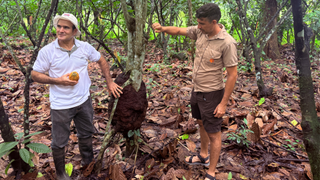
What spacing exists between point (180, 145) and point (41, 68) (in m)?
2.24

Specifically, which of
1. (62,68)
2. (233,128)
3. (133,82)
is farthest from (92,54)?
(233,128)

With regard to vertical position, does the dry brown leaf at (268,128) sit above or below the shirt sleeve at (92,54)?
below

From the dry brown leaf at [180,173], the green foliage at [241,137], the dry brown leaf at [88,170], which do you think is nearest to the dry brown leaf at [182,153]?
the dry brown leaf at [180,173]

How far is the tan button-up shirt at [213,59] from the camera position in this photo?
2.23 m

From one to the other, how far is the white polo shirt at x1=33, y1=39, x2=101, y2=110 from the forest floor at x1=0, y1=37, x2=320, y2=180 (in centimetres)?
94

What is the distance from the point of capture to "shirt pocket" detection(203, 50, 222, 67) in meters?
2.31

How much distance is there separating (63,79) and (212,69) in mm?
1703

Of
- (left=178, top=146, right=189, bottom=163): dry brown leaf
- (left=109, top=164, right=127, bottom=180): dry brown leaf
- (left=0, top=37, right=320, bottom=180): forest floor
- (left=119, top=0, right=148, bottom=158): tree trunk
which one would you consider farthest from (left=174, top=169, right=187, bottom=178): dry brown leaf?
(left=119, top=0, right=148, bottom=158): tree trunk

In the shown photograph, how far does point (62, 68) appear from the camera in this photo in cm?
239

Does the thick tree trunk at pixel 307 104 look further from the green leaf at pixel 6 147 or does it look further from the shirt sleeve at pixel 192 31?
the green leaf at pixel 6 147

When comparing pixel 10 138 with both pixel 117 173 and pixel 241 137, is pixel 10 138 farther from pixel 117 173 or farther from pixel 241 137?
pixel 241 137

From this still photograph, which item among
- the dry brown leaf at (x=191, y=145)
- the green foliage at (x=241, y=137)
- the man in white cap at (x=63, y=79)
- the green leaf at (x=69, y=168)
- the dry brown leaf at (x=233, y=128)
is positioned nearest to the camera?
the man in white cap at (x=63, y=79)

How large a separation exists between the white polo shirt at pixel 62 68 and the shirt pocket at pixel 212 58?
1.49 m

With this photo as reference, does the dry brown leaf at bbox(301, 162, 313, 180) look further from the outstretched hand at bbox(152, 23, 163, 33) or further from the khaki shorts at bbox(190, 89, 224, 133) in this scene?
the outstretched hand at bbox(152, 23, 163, 33)
